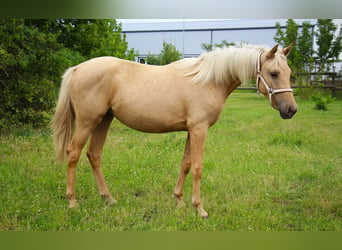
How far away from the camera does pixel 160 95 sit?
3162mm

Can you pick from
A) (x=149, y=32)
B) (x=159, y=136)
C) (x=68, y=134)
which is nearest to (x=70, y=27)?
(x=149, y=32)

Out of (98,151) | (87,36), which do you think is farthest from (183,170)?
(87,36)

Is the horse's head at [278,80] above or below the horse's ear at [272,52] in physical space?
below

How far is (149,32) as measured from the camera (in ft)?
12.7

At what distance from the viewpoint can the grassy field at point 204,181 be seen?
3006 mm

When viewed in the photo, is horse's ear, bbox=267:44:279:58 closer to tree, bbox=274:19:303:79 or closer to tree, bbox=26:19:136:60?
tree, bbox=274:19:303:79

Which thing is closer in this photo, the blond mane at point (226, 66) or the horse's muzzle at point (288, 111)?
the horse's muzzle at point (288, 111)

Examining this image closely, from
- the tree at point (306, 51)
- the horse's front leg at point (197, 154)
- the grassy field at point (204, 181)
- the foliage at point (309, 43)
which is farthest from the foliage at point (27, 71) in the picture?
the tree at point (306, 51)

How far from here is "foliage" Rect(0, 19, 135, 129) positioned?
4.25 meters

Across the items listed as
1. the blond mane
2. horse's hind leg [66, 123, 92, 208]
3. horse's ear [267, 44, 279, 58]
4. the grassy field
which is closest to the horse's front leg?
the grassy field

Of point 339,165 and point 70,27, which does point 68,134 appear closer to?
point 70,27

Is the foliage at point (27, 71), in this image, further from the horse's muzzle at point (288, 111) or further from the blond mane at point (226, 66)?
the horse's muzzle at point (288, 111)

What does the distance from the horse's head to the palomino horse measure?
0.04 ft

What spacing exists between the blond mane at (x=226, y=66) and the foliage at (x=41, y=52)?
134cm
